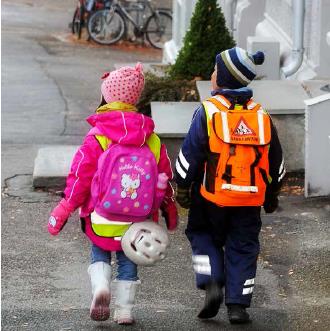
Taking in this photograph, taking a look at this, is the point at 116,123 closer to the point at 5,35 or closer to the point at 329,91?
the point at 329,91

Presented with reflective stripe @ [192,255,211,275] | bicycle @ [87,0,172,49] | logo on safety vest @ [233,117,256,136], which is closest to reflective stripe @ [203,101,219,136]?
logo on safety vest @ [233,117,256,136]

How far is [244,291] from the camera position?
233 inches

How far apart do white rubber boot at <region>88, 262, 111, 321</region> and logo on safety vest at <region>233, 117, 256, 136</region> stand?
41.4 inches

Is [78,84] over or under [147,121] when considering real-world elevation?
under

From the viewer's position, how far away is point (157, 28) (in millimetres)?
22156

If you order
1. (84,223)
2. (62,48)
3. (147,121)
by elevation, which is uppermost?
(147,121)

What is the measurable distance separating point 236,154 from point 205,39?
5.55 meters

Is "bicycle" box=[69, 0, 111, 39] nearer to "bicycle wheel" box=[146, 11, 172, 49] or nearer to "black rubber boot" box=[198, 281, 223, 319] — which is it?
"bicycle wheel" box=[146, 11, 172, 49]

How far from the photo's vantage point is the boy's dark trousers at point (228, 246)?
591 centimetres

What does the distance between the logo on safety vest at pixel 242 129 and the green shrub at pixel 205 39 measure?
5461 millimetres

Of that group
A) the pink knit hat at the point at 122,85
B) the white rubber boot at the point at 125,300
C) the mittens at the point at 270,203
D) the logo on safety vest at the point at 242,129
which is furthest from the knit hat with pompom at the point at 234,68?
the white rubber boot at the point at 125,300

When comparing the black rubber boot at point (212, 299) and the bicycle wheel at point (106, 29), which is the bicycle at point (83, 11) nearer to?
the bicycle wheel at point (106, 29)

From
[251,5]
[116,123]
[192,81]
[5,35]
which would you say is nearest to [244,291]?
[116,123]

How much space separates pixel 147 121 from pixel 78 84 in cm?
1107
